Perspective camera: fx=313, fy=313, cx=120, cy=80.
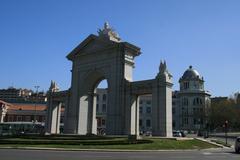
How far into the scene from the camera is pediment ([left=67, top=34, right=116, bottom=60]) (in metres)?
58.3

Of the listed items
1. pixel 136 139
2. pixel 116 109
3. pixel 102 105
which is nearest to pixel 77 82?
pixel 116 109

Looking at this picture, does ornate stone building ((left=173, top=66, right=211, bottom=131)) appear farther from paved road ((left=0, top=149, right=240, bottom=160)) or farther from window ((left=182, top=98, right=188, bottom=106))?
paved road ((left=0, top=149, right=240, bottom=160))

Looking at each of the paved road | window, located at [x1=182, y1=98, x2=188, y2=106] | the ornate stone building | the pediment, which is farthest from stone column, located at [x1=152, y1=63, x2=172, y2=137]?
window, located at [x1=182, y1=98, x2=188, y2=106]

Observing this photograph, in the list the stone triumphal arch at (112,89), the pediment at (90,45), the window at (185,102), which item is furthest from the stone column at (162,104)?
the window at (185,102)

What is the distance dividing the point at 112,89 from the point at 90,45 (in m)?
11.4

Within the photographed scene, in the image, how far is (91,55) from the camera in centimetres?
6122

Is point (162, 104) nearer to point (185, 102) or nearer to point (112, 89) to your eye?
point (112, 89)

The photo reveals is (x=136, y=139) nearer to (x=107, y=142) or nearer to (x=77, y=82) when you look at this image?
(x=107, y=142)

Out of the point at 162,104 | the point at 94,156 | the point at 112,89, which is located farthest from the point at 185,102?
the point at 94,156

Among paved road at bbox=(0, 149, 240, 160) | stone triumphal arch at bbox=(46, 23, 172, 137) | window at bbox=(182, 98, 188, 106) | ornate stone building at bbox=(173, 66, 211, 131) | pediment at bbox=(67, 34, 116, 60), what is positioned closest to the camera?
paved road at bbox=(0, 149, 240, 160)

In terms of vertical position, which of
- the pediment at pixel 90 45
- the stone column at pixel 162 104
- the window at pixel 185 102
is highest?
the pediment at pixel 90 45

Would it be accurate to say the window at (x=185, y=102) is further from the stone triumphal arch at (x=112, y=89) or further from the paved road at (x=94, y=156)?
the paved road at (x=94, y=156)

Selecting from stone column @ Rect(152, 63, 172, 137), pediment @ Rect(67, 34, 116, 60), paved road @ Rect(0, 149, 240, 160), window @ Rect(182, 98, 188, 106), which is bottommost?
paved road @ Rect(0, 149, 240, 160)

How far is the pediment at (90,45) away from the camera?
191 feet
